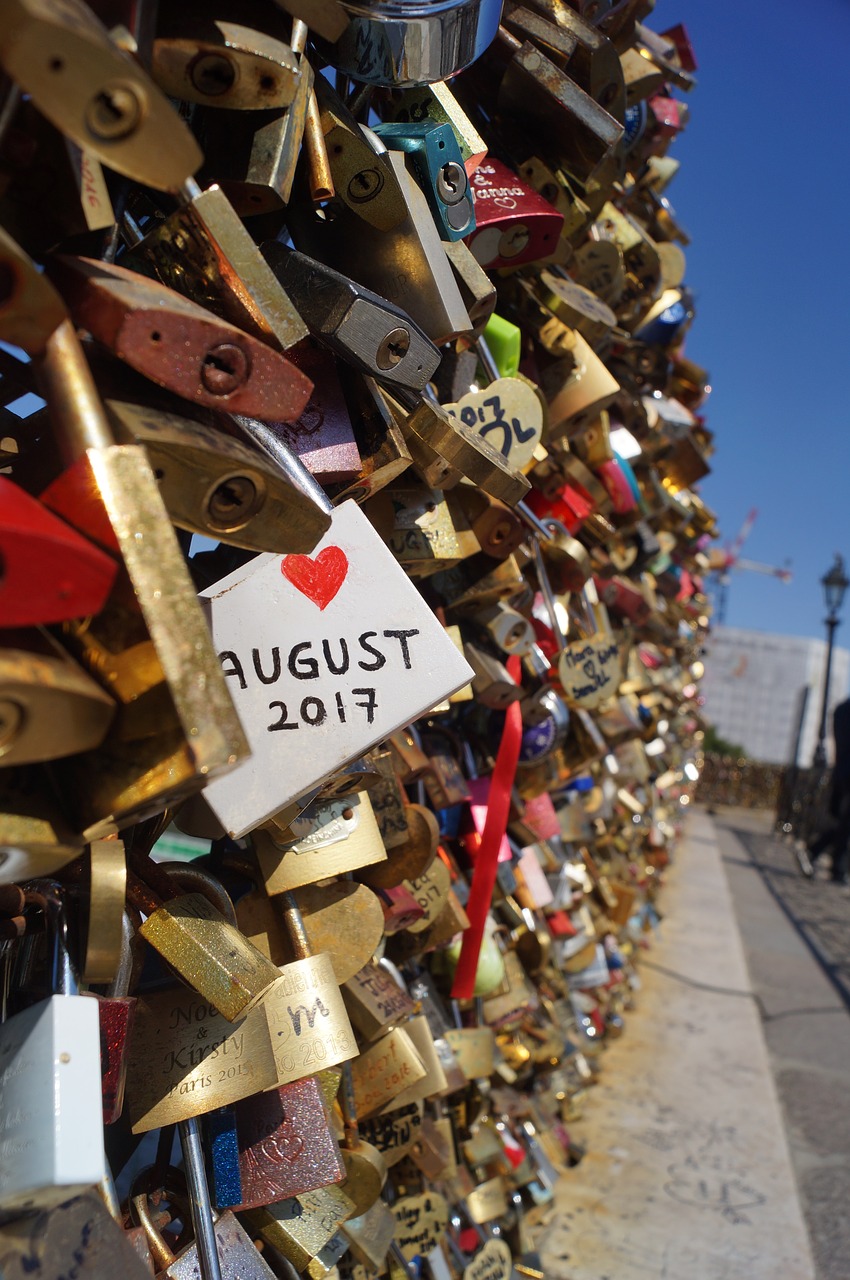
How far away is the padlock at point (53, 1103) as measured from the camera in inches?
22.3

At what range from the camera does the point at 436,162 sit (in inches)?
39.8

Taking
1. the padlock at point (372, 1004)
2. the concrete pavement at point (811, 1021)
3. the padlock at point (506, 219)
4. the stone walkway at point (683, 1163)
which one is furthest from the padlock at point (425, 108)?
the concrete pavement at point (811, 1021)

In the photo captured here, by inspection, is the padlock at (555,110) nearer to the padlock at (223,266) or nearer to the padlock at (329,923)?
the padlock at (223,266)

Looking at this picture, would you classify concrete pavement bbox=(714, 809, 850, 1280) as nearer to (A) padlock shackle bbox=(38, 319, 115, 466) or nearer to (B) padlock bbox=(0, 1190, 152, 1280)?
(B) padlock bbox=(0, 1190, 152, 1280)

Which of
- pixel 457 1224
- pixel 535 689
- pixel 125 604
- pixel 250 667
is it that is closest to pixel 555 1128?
pixel 457 1224

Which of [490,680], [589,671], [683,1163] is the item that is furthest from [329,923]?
[683,1163]

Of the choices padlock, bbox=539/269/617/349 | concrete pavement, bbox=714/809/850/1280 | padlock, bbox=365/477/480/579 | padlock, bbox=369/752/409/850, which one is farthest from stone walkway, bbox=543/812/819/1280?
padlock, bbox=539/269/617/349

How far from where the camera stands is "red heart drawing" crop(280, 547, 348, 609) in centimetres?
88

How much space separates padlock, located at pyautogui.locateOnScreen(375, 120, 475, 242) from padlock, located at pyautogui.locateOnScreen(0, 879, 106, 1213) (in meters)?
0.82

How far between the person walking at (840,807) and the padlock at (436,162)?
31.0ft

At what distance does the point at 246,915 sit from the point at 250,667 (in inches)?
11.6

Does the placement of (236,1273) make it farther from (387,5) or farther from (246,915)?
(387,5)

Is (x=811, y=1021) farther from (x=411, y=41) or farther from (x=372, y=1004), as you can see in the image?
(x=411, y=41)

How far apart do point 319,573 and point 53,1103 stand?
468mm
